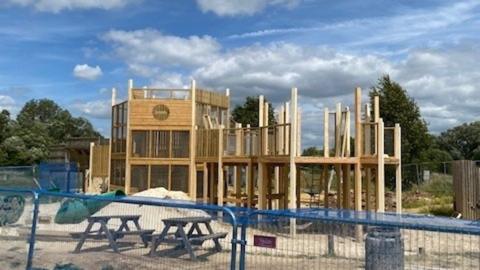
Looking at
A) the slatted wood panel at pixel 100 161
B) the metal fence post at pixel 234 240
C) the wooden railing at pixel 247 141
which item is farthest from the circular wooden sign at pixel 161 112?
the metal fence post at pixel 234 240

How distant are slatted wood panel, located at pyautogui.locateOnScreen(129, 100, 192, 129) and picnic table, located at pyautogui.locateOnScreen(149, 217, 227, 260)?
728 inches

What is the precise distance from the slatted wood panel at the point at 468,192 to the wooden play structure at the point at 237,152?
2.94 m

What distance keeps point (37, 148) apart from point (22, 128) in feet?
27.1

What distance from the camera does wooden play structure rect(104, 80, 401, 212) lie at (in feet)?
57.8

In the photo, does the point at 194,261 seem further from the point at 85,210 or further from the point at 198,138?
the point at 198,138

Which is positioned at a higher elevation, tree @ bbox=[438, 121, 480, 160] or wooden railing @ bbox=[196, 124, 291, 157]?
tree @ bbox=[438, 121, 480, 160]

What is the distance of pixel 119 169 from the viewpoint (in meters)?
28.7

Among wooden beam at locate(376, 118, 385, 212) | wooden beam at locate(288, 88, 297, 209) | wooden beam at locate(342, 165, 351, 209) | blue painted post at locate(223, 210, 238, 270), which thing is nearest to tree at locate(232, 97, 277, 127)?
wooden beam at locate(342, 165, 351, 209)

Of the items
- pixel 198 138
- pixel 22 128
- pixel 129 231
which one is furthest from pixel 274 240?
pixel 22 128

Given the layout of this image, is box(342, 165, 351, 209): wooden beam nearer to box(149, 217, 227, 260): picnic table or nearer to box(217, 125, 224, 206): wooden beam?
box(217, 125, 224, 206): wooden beam

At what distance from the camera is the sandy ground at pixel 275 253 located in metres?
7.33

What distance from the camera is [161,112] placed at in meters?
27.3

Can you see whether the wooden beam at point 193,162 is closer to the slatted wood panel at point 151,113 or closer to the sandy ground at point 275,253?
the slatted wood panel at point 151,113

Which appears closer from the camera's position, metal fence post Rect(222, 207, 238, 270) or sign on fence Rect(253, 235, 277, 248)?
sign on fence Rect(253, 235, 277, 248)
